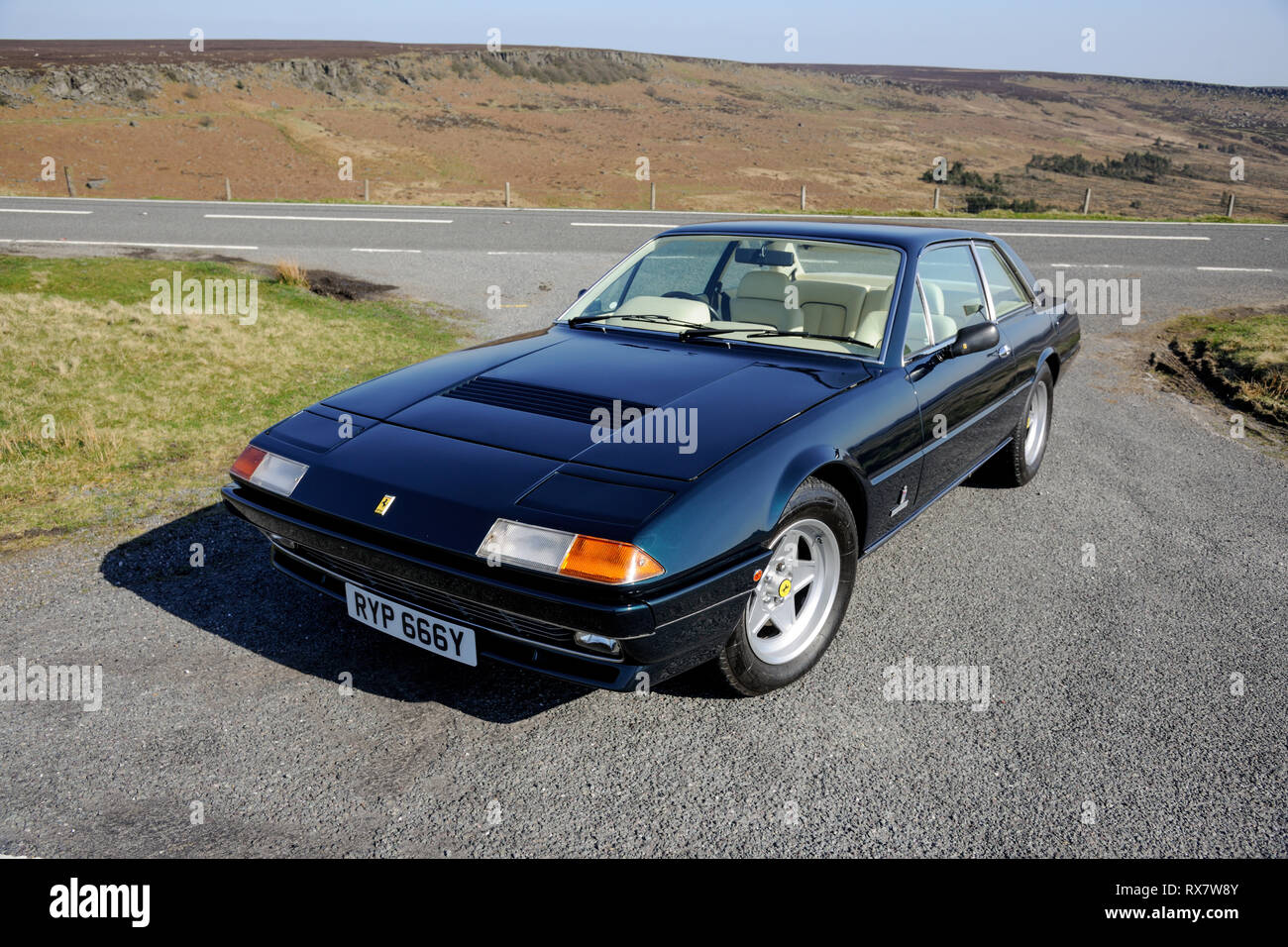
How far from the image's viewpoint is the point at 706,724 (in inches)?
116

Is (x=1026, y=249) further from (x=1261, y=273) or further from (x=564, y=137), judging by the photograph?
(x=564, y=137)

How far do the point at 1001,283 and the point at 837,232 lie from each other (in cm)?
132

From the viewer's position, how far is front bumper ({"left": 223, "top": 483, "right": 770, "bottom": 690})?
245 cm

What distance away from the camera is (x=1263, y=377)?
773 cm

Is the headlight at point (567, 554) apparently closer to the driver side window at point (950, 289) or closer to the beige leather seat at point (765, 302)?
the beige leather seat at point (765, 302)

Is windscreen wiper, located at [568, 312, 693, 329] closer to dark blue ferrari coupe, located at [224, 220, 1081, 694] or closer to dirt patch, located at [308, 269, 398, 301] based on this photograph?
dark blue ferrari coupe, located at [224, 220, 1081, 694]

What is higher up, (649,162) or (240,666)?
(649,162)

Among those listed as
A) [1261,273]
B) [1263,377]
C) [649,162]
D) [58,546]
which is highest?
[649,162]

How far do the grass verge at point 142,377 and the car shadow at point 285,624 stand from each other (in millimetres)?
452

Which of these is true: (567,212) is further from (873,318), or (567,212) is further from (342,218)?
(873,318)

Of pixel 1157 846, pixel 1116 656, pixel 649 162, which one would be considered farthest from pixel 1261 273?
pixel 649 162

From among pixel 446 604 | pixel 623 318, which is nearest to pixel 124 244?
pixel 623 318
